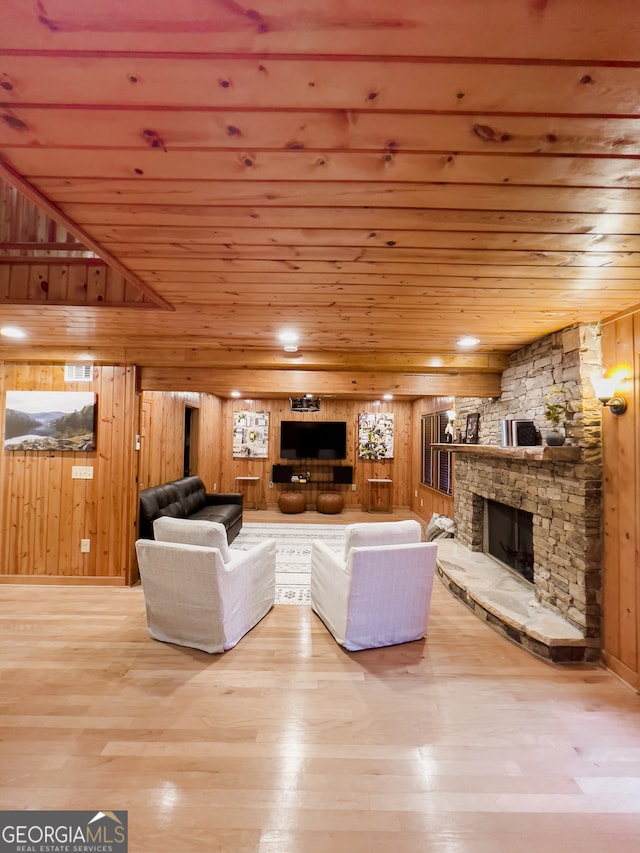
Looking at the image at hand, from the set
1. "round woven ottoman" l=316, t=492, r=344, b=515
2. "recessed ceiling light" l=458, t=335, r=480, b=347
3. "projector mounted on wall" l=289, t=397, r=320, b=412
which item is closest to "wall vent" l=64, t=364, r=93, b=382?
"projector mounted on wall" l=289, t=397, r=320, b=412

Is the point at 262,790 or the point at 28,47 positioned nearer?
the point at 28,47

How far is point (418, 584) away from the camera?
2945mm

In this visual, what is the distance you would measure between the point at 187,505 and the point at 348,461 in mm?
3827

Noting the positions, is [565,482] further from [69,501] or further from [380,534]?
[69,501]

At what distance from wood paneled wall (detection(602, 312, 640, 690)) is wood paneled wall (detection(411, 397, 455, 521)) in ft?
8.78

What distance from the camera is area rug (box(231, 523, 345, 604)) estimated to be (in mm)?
4039

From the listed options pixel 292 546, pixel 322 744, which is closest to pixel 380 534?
pixel 322 744

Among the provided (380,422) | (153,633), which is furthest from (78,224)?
(380,422)

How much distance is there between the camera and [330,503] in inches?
303

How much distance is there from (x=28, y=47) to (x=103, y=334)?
2889 mm

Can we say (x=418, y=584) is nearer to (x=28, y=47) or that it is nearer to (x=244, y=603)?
(x=244, y=603)

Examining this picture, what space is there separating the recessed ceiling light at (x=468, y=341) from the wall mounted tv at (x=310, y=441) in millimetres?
4660

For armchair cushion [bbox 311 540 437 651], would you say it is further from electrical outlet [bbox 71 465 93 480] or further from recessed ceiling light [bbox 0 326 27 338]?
recessed ceiling light [bbox 0 326 27 338]

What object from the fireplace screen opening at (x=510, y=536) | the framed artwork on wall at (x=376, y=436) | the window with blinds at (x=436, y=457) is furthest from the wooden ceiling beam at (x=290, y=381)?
the framed artwork on wall at (x=376, y=436)
